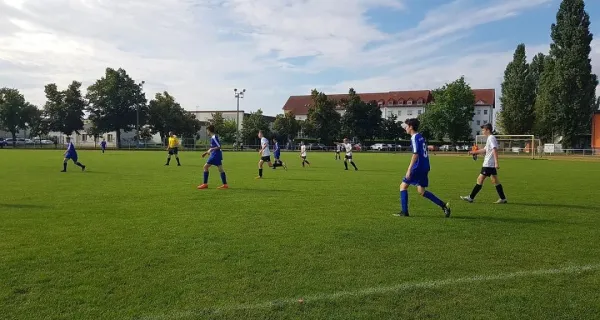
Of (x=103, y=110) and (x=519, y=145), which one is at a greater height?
(x=103, y=110)

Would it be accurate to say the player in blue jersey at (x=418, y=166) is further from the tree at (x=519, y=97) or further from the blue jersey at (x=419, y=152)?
the tree at (x=519, y=97)

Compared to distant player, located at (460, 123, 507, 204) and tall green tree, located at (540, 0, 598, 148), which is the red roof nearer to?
tall green tree, located at (540, 0, 598, 148)


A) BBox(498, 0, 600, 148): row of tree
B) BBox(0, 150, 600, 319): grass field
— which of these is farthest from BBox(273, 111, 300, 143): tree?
BBox(0, 150, 600, 319): grass field

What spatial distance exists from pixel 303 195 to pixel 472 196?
4339 millimetres

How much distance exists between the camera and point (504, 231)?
752cm

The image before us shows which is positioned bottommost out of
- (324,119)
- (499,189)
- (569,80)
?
(499,189)

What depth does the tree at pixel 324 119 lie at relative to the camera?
77.8 meters

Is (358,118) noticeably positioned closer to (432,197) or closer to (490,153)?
(490,153)

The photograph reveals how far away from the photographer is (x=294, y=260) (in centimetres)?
566

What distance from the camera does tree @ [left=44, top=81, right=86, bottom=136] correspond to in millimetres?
74750

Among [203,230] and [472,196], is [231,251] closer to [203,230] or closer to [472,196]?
[203,230]

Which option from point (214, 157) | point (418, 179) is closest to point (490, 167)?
point (418, 179)

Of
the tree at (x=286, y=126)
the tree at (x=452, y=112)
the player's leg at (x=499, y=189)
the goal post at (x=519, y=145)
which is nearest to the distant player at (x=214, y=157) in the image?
the player's leg at (x=499, y=189)

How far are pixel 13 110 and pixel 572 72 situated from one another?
286 ft
